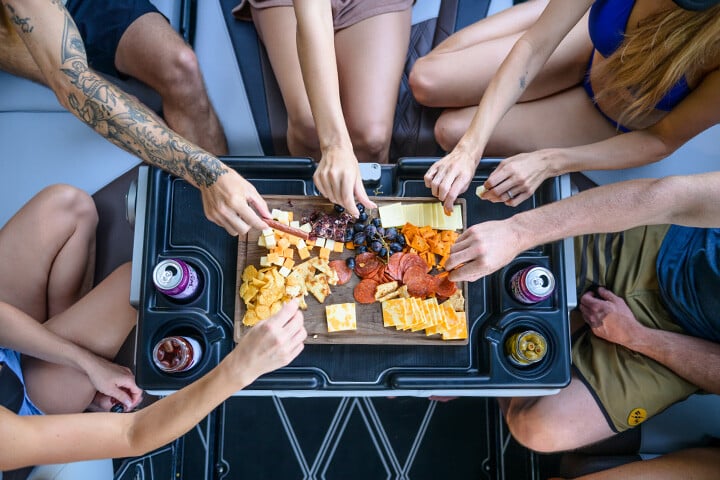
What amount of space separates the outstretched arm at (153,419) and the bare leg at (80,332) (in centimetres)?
44

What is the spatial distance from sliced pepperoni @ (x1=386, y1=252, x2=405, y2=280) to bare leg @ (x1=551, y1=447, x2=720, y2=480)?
0.88m

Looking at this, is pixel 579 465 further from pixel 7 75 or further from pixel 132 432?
pixel 7 75

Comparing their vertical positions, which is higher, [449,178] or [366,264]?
[449,178]

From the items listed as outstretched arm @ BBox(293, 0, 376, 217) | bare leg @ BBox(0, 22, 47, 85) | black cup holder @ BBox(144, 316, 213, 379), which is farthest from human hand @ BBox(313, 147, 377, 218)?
bare leg @ BBox(0, 22, 47, 85)

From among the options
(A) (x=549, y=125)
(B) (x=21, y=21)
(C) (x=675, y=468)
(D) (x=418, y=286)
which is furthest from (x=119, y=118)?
(C) (x=675, y=468)

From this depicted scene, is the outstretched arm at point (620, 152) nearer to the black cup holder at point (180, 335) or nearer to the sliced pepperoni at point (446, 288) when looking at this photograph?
the sliced pepperoni at point (446, 288)

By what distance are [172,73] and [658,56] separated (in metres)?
1.46

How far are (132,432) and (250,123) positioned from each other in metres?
1.18

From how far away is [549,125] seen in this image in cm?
162

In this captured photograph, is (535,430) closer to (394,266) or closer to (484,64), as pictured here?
(394,266)

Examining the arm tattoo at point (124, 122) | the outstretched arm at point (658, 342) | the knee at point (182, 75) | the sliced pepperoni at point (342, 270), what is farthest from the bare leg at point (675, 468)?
the knee at point (182, 75)

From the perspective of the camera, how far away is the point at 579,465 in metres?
1.64

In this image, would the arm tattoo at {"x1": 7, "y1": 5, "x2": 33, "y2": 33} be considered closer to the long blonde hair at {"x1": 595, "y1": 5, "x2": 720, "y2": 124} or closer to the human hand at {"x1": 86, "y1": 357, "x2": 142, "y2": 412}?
the human hand at {"x1": 86, "y1": 357, "x2": 142, "y2": 412}

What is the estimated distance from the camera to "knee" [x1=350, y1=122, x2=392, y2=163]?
1.65m
